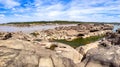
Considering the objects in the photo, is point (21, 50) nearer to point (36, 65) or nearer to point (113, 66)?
point (36, 65)

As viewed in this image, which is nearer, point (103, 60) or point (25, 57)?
point (25, 57)

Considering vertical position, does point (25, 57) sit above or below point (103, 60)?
above

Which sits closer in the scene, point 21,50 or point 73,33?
point 21,50

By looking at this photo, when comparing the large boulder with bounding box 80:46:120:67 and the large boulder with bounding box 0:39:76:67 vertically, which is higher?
the large boulder with bounding box 0:39:76:67

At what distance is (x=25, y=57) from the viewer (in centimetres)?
1406

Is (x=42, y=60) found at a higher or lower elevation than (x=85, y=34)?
higher

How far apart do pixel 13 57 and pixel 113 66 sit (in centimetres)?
725

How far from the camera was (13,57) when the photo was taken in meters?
13.9

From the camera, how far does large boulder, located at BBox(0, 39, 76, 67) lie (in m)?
13.8

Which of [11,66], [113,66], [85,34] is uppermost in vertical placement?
[11,66]

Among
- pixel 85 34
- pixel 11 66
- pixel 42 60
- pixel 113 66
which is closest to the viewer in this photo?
pixel 11 66

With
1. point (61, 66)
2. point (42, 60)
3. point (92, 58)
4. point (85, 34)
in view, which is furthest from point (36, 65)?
point (85, 34)

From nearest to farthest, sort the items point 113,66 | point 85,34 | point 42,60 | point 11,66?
1. point 11,66
2. point 42,60
3. point 113,66
4. point 85,34

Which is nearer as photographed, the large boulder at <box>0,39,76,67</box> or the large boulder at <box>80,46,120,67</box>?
the large boulder at <box>0,39,76,67</box>
